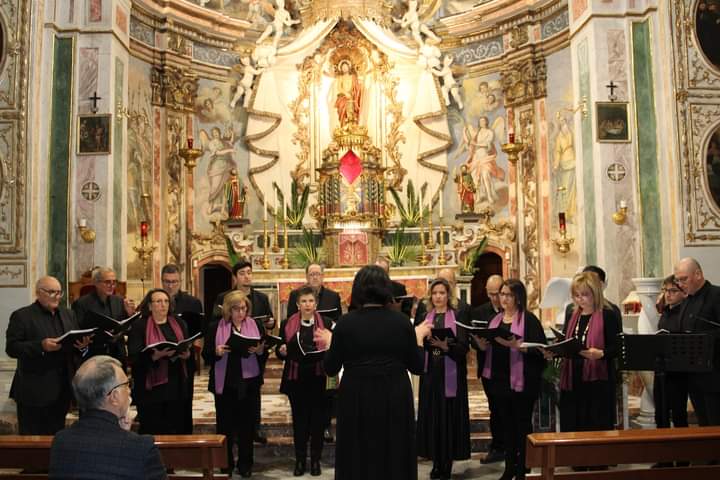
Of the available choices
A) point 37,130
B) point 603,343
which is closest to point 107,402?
point 603,343

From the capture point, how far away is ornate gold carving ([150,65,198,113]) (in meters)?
14.8

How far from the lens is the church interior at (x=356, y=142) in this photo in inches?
408

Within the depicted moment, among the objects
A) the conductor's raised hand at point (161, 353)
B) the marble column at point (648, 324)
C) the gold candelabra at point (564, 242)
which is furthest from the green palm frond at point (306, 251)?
the conductor's raised hand at point (161, 353)

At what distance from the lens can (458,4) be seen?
1633 cm

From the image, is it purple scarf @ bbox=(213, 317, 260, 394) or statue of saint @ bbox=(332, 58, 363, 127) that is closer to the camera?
purple scarf @ bbox=(213, 317, 260, 394)

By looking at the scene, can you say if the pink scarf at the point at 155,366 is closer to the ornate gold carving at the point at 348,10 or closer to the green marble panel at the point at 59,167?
the green marble panel at the point at 59,167

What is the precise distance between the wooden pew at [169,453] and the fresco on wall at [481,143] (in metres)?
11.4

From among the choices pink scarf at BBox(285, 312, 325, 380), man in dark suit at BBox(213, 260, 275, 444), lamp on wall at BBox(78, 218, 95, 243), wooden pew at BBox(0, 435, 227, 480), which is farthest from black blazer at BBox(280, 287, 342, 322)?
lamp on wall at BBox(78, 218, 95, 243)

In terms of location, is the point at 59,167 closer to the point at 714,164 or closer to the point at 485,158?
the point at 485,158

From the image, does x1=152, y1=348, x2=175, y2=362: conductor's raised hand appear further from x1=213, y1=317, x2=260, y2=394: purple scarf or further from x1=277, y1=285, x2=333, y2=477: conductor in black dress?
x1=277, y1=285, x2=333, y2=477: conductor in black dress

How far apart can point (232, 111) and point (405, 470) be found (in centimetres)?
1263

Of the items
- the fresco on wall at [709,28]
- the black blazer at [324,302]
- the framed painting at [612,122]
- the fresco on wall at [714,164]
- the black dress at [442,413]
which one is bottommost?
the black dress at [442,413]

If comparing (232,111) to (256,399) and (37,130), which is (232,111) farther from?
(256,399)

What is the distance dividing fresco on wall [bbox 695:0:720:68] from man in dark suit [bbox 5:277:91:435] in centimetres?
892
